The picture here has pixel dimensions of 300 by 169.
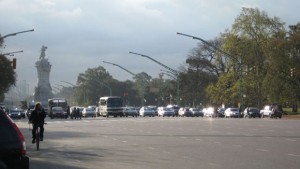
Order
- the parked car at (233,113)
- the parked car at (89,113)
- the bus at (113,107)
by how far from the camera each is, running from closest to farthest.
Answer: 1. the parked car at (233,113)
2. the bus at (113,107)
3. the parked car at (89,113)

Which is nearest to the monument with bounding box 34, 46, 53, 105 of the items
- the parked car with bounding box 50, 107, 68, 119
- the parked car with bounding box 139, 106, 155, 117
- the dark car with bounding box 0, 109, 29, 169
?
the parked car with bounding box 139, 106, 155, 117

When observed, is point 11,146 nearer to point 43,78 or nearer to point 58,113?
point 58,113

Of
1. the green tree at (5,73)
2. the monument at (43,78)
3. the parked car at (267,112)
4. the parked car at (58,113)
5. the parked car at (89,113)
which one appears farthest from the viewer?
the monument at (43,78)

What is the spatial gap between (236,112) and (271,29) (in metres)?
20.2

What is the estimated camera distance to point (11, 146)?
8.97 meters

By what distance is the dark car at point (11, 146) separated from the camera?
29.1 feet

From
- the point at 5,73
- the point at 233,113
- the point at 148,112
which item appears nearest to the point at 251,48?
the point at 233,113

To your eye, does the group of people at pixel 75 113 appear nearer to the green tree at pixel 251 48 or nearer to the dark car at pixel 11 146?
the green tree at pixel 251 48

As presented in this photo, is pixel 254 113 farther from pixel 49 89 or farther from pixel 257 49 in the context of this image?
pixel 49 89

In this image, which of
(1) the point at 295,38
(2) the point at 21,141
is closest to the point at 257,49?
(1) the point at 295,38

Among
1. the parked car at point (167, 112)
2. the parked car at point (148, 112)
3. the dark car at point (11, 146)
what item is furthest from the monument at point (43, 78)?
the dark car at point (11, 146)

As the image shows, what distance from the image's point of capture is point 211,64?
406 feet

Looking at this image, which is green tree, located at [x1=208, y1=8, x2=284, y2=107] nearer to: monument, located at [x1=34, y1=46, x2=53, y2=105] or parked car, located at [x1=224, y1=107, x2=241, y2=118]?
parked car, located at [x1=224, y1=107, x2=241, y2=118]

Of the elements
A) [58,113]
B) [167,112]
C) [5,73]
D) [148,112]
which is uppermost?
[5,73]
